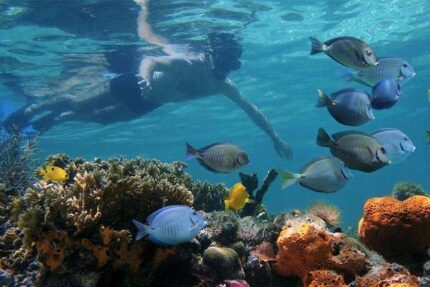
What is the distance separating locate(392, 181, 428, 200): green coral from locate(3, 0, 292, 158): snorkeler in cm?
724

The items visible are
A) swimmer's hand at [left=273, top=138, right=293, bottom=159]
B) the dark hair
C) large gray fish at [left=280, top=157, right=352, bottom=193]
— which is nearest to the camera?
large gray fish at [left=280, top=157, right=352, bottom=193]

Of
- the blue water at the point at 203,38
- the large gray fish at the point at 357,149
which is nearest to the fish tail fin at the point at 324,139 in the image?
the large gray fish at the point at 357,149

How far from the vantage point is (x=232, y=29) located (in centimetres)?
2020

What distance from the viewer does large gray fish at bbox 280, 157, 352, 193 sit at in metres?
3.90

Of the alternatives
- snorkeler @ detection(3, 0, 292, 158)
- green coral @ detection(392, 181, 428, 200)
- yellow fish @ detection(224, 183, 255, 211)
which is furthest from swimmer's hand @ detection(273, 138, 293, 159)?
yellow fish @ detection(224, 183, 255, 211)

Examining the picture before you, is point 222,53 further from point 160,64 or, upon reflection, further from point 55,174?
point 55,174

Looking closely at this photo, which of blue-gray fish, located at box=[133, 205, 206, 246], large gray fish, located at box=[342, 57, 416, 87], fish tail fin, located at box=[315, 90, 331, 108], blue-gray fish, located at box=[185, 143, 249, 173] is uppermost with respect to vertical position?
large gray fish, located at box=[342, 57, 416, 87]

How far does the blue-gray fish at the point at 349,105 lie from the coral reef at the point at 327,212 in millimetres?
2524

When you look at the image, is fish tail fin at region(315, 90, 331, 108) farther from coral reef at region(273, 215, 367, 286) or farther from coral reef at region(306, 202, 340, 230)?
coral reef at region(306, 202, 340, 230)

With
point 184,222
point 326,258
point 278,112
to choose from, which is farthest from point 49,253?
point 278,112

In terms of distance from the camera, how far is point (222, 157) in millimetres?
4289

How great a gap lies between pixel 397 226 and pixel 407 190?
526 centimetres

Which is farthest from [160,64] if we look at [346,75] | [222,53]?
[346,75]

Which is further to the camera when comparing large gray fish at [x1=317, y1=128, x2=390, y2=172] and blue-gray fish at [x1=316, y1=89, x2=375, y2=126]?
blue-gray fish at [x1=316, y1=89, x2=375, y2=126]
